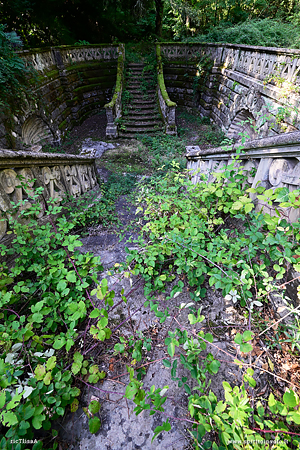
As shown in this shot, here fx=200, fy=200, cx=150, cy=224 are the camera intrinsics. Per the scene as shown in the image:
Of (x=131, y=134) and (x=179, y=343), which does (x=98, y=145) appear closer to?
(x=131, y=134)

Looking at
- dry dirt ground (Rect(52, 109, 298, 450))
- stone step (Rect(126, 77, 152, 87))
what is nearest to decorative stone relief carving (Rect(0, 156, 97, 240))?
dry dirt ground (Rect(52, 109, 298, 450))

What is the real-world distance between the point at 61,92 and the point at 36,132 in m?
2.82

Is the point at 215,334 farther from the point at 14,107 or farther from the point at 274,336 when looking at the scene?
the point at 14,107

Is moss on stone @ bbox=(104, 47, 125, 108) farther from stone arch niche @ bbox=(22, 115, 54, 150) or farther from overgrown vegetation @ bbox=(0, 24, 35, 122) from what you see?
overgrown vegetation @ bbox=(0, 24, 35, 122)

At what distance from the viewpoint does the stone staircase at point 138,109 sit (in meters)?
9.41

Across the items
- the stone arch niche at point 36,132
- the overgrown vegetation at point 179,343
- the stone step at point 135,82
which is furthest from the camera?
the stone step at point 135,82

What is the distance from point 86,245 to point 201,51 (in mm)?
11932

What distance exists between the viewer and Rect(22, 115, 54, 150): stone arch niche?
276 inches

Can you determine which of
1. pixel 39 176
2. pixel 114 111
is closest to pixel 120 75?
pixel 114 111

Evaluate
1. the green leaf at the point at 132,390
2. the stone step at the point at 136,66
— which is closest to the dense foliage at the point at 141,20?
the stone step at the point at 136,66

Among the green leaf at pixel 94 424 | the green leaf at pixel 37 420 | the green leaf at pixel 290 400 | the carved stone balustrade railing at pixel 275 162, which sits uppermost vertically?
the carved stone balustrade railing at pixel 275 162

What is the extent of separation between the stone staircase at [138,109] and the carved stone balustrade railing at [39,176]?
19.8 ft

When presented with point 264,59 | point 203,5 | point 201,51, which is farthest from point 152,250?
point 203,5

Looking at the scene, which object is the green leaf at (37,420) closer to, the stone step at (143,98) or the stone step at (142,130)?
the stone step at (142,130)
